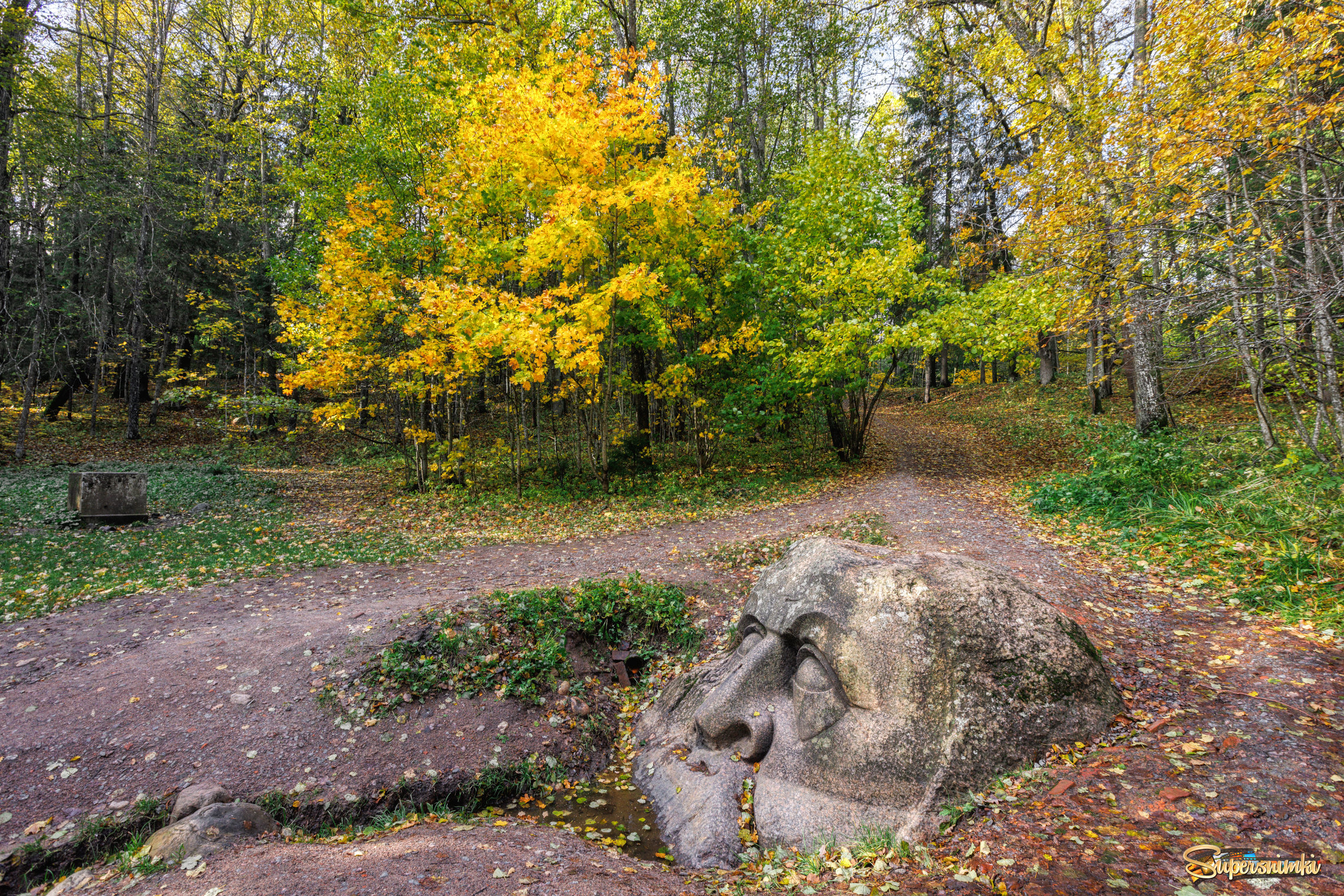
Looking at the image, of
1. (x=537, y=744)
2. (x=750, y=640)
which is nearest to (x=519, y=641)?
(x=537, y=744)

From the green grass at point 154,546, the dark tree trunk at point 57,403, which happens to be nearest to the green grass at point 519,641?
the green grass at point 154,546

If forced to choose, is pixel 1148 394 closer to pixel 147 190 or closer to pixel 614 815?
pixel 614 815

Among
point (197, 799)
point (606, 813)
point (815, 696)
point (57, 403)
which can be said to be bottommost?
point (606, 813)

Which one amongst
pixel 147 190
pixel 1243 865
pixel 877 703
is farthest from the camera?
pixel 147 190

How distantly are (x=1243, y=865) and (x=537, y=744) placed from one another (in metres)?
4.84

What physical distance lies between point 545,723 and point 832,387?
1037 centimetres

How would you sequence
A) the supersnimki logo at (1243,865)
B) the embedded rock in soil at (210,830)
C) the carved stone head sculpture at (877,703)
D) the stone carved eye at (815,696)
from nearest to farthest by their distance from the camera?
the supersnimki logo at (1243,865) < the embedded rock in soil at (210,830) < the carved stone head sculpture at (877,703) < the stone carved eye at (815,696)

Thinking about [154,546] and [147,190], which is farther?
[147,190]

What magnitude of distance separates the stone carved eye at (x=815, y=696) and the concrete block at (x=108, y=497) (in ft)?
43.8

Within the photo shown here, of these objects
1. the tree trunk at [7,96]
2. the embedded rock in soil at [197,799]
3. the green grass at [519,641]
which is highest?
the tree trunk at [7,96]

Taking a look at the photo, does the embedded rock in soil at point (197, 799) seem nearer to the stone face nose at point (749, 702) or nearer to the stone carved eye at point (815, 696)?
the stone face nose at point (749, 702)

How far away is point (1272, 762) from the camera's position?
332cm

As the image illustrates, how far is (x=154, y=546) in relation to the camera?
390 inches

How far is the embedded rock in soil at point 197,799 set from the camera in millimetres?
4109
